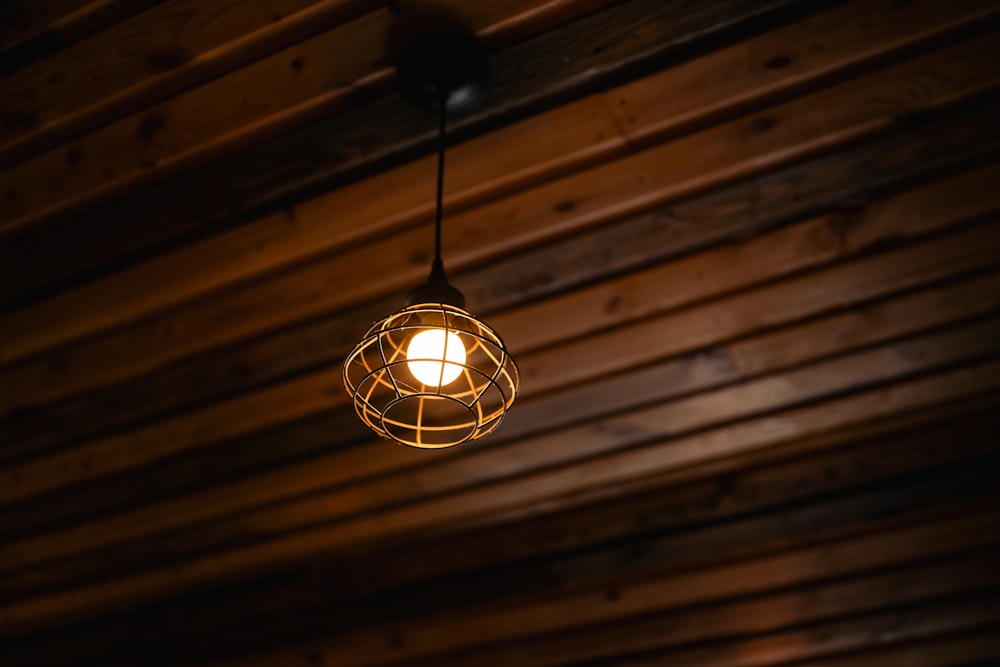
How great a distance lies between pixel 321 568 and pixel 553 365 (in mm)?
1776

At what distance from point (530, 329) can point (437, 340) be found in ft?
A: 3.57

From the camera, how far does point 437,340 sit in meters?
1.72

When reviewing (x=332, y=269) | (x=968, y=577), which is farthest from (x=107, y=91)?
(x=968, y=577)

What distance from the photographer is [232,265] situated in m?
2.65

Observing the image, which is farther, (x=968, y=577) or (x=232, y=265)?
(x=968, y=577)

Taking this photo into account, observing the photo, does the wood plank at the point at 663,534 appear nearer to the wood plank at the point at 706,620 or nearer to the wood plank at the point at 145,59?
the wood plank at the point at 706,620

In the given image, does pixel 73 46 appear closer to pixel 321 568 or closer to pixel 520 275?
pixel 520 275

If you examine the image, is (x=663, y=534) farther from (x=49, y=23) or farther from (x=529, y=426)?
(x=49, y=23)

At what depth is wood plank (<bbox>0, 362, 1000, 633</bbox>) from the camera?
2914mm

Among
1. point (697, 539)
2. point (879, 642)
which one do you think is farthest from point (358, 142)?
point (879, 642)

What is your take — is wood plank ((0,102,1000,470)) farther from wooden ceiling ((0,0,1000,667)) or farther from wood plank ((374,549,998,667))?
wood plank ((374,549,998,667))

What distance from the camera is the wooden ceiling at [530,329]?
2.18 metres

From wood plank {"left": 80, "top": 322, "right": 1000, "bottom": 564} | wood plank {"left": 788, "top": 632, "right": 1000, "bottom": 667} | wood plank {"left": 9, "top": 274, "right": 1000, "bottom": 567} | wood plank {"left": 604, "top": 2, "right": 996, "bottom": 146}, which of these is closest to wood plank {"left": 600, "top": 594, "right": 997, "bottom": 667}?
wood plank {"left": 788, "top": 632, "right": 1000, "bottom": 667}

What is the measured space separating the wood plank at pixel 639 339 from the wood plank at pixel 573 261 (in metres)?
0.08
